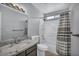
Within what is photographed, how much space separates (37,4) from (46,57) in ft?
2.79

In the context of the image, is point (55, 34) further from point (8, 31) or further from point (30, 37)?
point (8, 31)

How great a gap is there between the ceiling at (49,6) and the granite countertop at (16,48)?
53 centimetres

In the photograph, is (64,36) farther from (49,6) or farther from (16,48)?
Result: (16,48)

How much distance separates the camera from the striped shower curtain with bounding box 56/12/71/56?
68.2 inches

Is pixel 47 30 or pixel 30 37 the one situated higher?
pixel 47 30

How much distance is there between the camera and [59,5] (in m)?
1.75

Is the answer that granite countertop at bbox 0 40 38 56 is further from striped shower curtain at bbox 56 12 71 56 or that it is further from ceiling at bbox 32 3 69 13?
ceiling at bbox 32 3 69 13

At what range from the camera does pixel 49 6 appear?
5.77 ft

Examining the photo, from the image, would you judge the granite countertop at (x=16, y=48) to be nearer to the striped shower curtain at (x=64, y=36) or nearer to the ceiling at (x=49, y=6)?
the striped shower curtain at (x=64, y=36)

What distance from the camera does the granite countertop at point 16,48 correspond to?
5.41ft

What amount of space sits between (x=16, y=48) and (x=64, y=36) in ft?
2.50

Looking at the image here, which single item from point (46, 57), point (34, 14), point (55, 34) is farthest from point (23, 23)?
point (46, 57)

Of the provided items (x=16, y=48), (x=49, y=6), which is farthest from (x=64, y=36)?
(x=16, y=48)

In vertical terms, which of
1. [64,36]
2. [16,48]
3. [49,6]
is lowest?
[16,48]
